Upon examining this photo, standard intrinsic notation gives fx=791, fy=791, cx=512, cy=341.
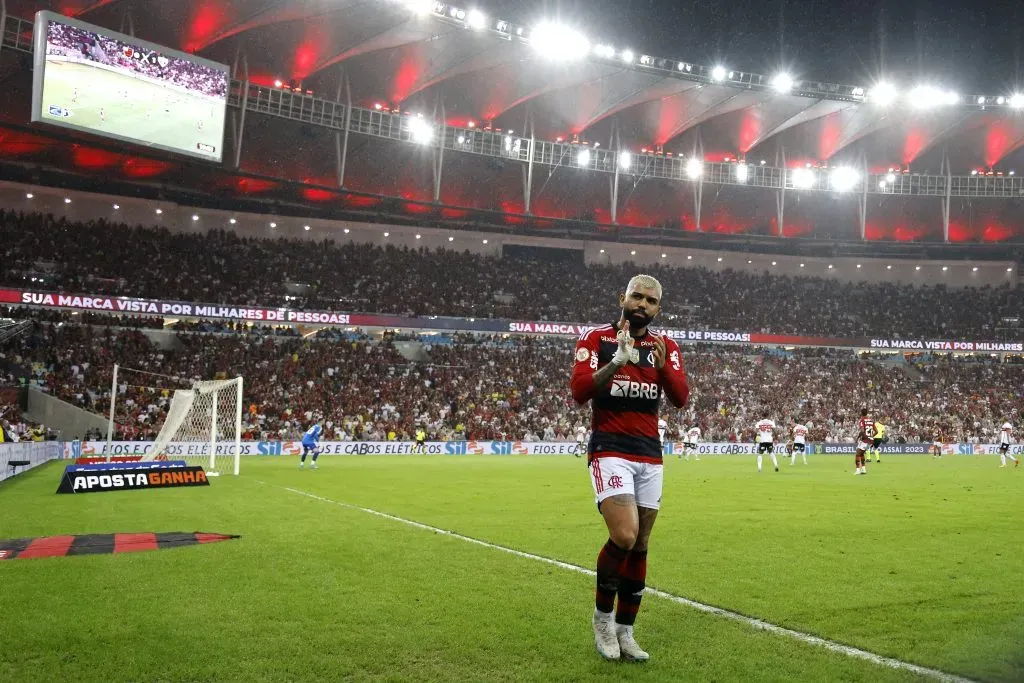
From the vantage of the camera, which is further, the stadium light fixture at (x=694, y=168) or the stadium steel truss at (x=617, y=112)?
the stadium light fixture at (x=694, y=168)

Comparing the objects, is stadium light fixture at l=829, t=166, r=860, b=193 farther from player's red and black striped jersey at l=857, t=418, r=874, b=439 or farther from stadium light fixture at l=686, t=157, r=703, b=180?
player's red and black striped jersey at l=857, t=418, r=874, b=439

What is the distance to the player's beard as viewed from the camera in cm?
552

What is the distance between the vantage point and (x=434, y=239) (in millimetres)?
59469

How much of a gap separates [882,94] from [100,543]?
55.5 meters

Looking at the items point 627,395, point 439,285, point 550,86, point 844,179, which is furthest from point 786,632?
point 844,179

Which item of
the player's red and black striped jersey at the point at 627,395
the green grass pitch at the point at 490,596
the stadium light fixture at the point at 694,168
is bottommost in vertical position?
the green grass pitch at the point at 490,596

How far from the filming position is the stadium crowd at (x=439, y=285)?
144ft

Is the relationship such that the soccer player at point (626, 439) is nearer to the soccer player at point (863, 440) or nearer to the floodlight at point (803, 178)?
the soccer player at point (863, 440)

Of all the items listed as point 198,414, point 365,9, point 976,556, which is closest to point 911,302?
point 365,9

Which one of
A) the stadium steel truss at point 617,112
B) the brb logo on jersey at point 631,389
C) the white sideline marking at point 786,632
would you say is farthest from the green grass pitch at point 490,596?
the stadium steel truss at point 617,112

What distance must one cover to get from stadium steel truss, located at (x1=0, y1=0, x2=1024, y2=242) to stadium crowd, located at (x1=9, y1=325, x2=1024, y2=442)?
10031mm

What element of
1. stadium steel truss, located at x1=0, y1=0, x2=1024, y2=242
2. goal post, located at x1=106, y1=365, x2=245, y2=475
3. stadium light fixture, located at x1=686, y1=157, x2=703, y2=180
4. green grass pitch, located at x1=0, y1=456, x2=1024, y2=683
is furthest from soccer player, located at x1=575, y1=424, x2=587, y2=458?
green grass pitch, located at x1=0, y1=456, x2=1024, y2=683

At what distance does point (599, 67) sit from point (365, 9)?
15.5m

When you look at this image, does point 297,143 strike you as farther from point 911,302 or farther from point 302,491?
point 911,302
